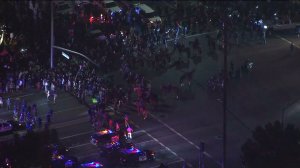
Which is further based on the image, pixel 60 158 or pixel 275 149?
pixel 60 158

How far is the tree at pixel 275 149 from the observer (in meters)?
38.4

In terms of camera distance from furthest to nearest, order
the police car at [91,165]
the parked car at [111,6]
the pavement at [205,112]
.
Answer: the parked car at [111,6] < the pavement at [205,112] < the police car at [91,165]

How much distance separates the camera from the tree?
38406 mm

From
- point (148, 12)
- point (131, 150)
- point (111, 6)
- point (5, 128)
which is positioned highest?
point (111, 6)

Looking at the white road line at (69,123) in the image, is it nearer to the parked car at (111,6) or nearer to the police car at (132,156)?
the police car at (132,156)

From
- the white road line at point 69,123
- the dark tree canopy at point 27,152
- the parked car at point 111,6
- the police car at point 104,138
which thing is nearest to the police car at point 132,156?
the police car at point 104,138

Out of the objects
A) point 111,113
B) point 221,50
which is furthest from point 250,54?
point 111,113

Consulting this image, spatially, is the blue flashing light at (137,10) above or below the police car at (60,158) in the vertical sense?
above

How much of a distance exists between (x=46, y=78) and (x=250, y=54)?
745 inches

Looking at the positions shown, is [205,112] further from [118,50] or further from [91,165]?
[91,165]

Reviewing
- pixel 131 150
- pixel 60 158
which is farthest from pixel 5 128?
pixel 131 150

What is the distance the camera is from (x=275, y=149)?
127 ft

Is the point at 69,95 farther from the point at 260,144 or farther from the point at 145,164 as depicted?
the point at 260,144

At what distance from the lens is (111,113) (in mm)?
52188
